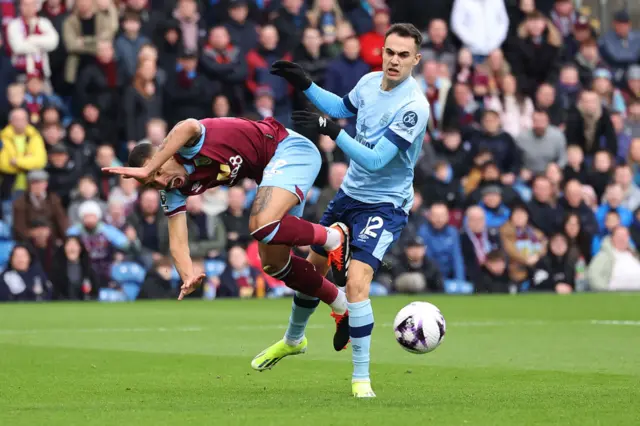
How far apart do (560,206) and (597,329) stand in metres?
7.97

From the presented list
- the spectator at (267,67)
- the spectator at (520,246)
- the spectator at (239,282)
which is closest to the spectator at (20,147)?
the spectator at (239,282)

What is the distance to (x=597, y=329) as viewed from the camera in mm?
15633

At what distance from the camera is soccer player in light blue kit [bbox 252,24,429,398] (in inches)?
392

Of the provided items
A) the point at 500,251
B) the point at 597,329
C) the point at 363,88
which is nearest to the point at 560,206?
the point at 500,251

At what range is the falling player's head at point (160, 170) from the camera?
1007 cm

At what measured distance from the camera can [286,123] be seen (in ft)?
73.3

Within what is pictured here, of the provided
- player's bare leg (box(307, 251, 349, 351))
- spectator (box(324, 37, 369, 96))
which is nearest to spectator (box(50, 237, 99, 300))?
spectator (box(324, 37, 369, 96))

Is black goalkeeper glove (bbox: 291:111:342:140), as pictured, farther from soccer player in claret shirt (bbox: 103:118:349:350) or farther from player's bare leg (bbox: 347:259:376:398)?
player's bare leg (bbox: 347:259:376:398)

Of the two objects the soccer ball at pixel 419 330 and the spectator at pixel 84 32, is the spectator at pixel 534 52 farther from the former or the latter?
the soccer ball at pixel 419 330

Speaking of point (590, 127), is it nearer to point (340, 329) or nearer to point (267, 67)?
point (267, 67)

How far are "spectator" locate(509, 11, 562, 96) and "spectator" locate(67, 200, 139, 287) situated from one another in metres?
8.81

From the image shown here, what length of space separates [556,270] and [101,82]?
828cm

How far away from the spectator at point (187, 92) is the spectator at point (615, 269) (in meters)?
7.16

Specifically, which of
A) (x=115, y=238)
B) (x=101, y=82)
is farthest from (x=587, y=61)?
(x=115, y=238)
